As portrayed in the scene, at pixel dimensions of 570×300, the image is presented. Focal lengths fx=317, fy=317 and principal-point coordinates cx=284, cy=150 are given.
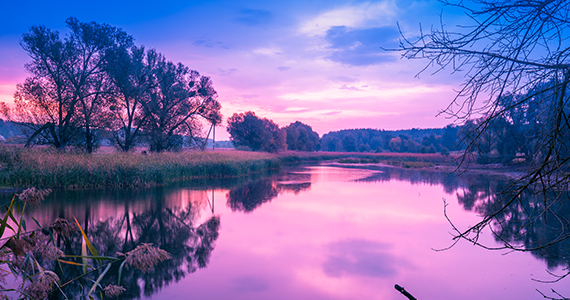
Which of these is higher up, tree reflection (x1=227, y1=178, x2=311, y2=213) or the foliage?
the foliage

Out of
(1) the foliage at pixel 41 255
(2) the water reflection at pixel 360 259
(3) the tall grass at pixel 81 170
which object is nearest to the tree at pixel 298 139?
(3) the tall grass at pixel 81 170

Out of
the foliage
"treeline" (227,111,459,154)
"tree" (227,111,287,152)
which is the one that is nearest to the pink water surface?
the foliage

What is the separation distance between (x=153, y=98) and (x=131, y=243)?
67.0 ft

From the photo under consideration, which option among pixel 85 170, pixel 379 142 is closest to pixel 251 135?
pixel 85 170

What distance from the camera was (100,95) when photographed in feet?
71.3

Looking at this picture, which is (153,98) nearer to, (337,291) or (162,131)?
(162,131)

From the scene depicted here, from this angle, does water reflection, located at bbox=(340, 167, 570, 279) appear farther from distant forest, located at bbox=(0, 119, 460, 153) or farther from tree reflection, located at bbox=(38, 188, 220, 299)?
distant forest, located at bbox=(0, 119, 460, 153)

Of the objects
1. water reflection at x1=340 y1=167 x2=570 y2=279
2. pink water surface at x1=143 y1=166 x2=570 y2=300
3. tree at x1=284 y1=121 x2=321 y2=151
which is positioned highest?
tree at x1=284 y1=121 x2=321 y2=151

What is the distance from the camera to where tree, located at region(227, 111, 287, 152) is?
5303 cm

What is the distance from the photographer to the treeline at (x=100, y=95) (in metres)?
19.0

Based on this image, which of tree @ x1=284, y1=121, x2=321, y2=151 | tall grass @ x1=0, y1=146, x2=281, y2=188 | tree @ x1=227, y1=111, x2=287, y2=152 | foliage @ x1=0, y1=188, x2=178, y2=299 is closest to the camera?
foliage @ x1=0, y1=188, x2=178, y2=299

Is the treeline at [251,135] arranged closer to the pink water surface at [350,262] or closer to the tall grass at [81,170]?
the tall grass at [81,170]

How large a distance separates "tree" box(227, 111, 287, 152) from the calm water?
1522 inches

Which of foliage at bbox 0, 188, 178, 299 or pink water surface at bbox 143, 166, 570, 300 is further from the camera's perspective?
pink water surface at bbox 143, 166, 570, 300
